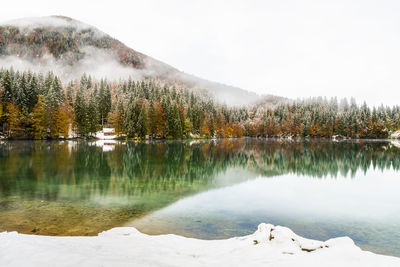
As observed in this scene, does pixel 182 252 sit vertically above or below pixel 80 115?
below

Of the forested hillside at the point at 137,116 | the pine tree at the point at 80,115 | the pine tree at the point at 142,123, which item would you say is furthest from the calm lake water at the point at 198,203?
the pine tree at the point at 142,123

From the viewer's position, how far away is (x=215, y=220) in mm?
11000

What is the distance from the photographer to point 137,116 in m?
83.5

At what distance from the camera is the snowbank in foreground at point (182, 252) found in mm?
5672

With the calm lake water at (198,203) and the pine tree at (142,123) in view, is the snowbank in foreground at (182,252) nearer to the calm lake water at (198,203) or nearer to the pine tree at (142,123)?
the calm lake water at (198,203)

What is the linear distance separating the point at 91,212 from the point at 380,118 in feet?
538

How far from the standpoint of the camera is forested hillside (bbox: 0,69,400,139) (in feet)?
226

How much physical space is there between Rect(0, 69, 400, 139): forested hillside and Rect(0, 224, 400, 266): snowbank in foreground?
70759 millimetres

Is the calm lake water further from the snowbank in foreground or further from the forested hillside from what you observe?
the forested hillside

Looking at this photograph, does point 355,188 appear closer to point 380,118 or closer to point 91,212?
point 91,212

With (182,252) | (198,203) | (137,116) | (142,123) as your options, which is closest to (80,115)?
(137,116)

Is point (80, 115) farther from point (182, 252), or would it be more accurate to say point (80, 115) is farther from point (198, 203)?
point (182, 252)

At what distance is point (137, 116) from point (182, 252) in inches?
3144

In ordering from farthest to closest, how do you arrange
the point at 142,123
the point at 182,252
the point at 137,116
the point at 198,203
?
the point at 137,116, the point at 142,123, the point at 198,203, the point at 182,252
